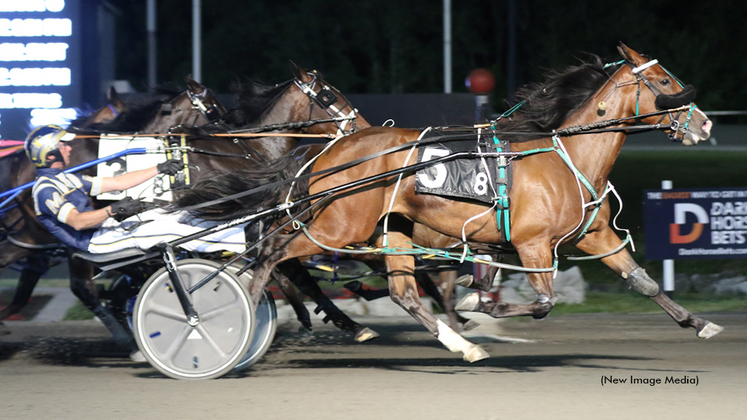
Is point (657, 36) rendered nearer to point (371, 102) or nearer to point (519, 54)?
Answer: point (519, 54)

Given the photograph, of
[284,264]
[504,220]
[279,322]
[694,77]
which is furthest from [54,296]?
[694,77]

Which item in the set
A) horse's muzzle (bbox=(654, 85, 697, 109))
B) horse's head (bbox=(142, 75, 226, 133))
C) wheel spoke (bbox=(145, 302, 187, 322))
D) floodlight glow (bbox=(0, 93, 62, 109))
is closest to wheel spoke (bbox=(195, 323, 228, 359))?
wheel spoke (bbox=(145, 302, 187, 322))

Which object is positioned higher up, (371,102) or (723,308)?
(371,102)

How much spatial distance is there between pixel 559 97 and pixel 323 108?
194 cm

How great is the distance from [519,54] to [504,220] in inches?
872

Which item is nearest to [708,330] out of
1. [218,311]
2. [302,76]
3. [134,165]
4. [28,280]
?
[218,311]

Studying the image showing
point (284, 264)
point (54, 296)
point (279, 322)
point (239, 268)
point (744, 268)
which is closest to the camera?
point (239, 268)

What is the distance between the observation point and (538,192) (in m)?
5.43

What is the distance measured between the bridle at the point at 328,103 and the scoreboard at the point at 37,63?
3.64 metres

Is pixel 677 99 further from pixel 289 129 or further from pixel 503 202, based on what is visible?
pixel 289 129

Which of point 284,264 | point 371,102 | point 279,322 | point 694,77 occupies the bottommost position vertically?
point 279,322

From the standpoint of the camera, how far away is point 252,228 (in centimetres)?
597

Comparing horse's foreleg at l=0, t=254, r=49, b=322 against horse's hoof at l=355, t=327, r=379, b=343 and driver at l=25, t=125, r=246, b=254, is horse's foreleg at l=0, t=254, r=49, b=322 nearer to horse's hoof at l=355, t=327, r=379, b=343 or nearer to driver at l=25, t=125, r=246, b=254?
driver at l=25, t=125, r=246, b=254

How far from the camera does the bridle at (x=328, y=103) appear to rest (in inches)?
274
